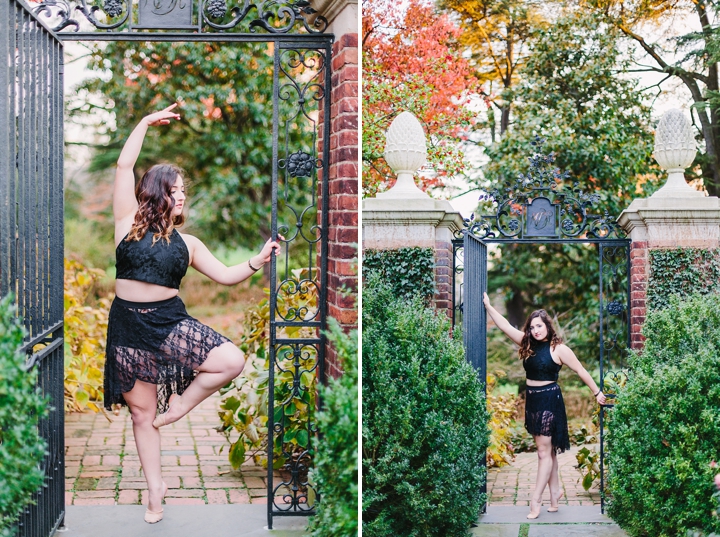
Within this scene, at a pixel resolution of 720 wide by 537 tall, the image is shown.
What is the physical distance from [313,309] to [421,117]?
2767mm

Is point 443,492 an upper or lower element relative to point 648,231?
lower

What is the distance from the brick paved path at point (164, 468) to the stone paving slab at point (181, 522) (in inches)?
5.8

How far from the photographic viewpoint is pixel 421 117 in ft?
22.6

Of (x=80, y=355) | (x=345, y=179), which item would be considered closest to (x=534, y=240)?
(x=345, y=179)

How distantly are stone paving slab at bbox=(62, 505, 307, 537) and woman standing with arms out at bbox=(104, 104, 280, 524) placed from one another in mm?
117

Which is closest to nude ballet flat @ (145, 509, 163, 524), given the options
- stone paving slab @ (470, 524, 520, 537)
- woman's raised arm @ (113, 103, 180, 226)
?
woman's raised arm @ (113, 103, 180, 226)

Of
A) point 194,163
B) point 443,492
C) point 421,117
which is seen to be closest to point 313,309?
point 443,492

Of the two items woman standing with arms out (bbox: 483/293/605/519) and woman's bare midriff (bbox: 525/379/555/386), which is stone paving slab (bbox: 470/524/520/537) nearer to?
woman standing with arms out (bbox: 483/293/605/519)

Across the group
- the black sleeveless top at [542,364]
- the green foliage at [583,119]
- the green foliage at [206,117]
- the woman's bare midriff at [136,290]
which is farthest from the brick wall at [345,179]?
the green foliage at [583,119]

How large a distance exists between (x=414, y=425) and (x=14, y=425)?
2070mm

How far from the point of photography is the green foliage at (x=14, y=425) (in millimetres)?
2588

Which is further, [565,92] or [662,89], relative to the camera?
[565,92]

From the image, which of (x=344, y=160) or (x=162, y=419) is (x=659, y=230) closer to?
(x=344, y=160)

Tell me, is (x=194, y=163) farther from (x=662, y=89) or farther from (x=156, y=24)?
(x=662, y=89)
